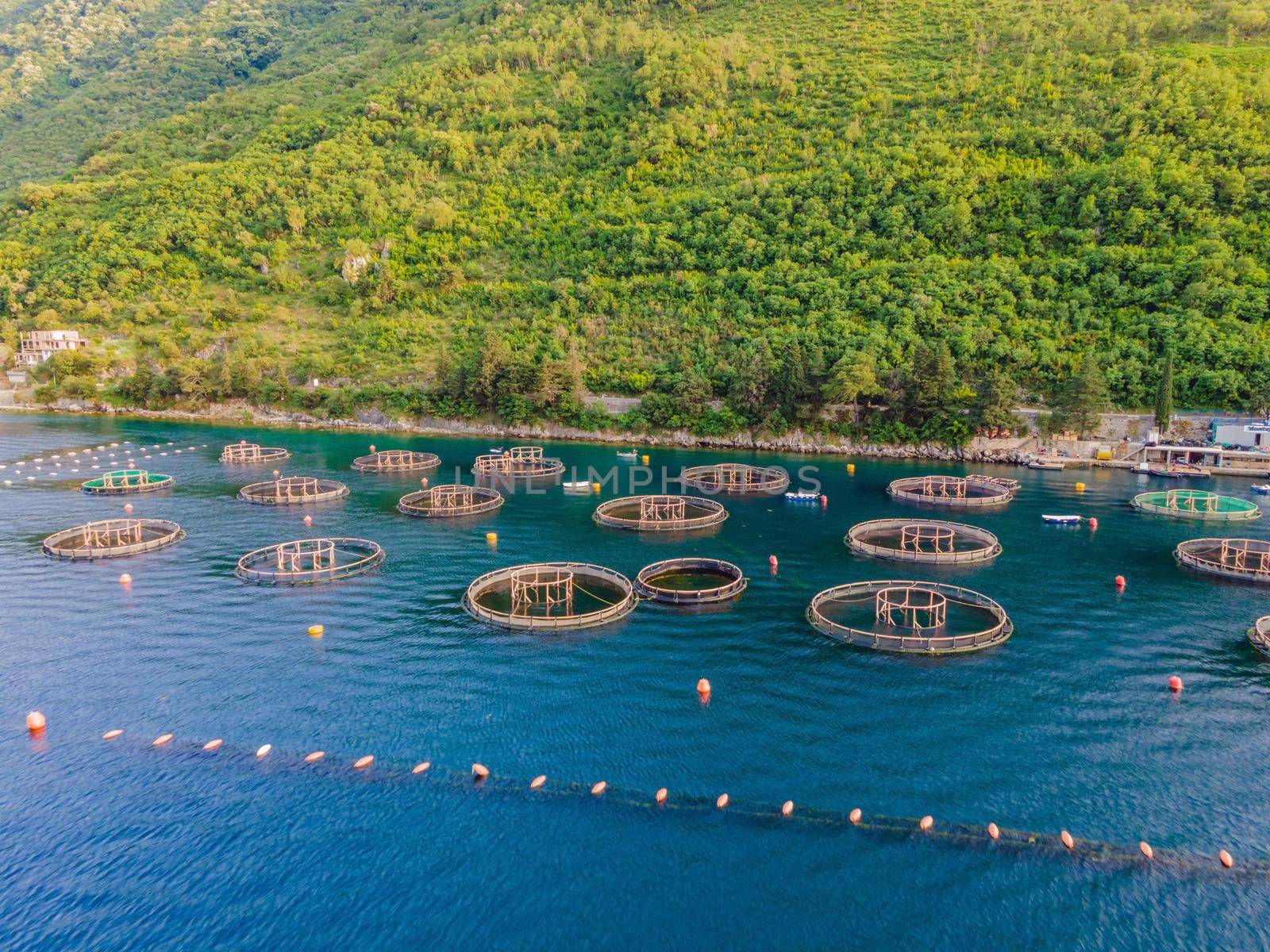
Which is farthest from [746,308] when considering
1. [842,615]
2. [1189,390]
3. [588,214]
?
[842,615]

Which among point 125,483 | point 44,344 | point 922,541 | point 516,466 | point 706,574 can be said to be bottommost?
point 706,574

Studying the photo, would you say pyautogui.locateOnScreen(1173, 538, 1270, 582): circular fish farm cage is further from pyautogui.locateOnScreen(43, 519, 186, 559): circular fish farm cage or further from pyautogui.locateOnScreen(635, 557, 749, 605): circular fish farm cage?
pyautogui.locateOnScreen(43, 519, 186, 559): circular fish farm cage

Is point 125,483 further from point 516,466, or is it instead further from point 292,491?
point 516,466

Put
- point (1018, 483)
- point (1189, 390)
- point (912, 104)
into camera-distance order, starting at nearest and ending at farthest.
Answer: point (1018, 483) → point (1189, 390) → point (912, 104)

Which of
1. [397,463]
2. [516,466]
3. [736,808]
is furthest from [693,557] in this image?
[397,463]

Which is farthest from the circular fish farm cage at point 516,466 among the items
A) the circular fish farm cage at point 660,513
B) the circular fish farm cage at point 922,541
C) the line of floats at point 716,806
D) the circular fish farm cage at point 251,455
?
the line of floats at point 716,806

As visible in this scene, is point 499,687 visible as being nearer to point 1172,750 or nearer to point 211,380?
point 1172,750
